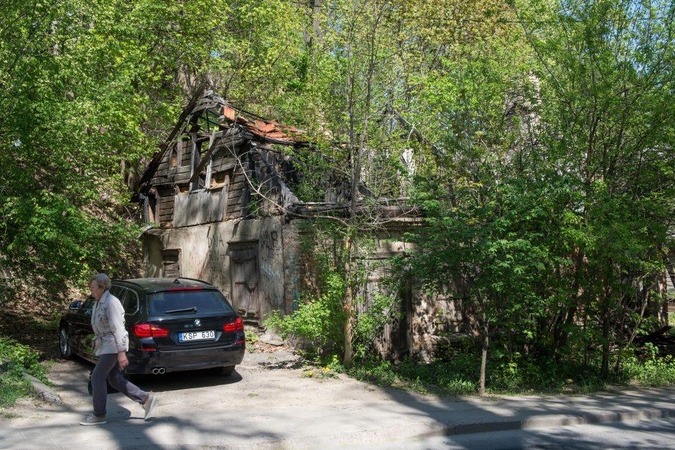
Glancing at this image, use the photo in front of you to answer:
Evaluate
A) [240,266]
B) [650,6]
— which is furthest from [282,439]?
[650,6]

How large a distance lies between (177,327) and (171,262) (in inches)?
356

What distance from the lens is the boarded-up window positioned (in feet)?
61.3

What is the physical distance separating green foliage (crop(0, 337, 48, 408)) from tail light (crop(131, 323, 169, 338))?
161 centimetres

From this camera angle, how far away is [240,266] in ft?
52.3

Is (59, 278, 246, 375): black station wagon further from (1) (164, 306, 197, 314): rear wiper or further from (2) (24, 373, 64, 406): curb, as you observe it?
(2) (24, 373, 64, 406): curb

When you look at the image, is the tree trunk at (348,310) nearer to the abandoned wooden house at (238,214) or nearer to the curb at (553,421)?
the abandoned wooden house at (238,214)

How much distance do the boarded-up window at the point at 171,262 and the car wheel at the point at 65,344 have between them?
18.6ft

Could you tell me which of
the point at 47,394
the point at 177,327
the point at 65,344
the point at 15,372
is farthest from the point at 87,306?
the point at 47,394

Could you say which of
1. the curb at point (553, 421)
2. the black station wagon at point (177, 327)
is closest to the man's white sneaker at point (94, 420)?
the black station wagon at point (177, 327)

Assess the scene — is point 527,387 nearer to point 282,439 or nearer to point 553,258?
point 553,258

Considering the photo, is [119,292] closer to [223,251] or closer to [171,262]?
[223,251]

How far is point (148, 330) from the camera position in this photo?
10047 mm

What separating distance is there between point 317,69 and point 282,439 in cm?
792

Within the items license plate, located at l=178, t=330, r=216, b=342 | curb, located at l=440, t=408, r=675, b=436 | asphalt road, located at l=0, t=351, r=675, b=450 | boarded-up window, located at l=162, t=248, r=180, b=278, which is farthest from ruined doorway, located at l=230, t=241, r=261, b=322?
curb, located at l=440, t=408, r=675, b=436
